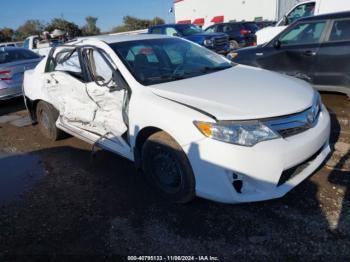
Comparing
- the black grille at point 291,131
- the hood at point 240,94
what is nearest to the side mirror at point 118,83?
the hood at point 240,94

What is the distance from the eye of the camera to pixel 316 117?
9.98ft

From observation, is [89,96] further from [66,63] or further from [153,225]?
[153,225]

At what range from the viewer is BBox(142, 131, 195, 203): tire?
2.85 meters

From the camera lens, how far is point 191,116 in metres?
2.70

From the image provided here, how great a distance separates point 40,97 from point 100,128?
1773 mm

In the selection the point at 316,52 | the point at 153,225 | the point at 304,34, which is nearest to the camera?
the point at 153,225

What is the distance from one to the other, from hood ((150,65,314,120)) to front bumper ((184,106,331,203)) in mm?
260

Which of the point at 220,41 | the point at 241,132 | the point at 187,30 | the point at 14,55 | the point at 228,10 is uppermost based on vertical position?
the point at 228,10

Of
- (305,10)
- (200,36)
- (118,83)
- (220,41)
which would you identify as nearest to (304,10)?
(305,10)

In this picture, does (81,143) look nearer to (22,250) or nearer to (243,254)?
(22,250)

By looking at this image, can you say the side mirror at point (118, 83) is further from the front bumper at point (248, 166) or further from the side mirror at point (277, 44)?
the side mirror at point (277, 44)

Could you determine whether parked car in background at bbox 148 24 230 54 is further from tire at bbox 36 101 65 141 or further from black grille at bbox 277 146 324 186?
black grille at bbox 277 146 324 186

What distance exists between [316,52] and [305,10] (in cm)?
624

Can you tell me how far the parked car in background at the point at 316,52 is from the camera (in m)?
5.39
